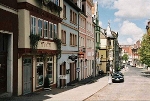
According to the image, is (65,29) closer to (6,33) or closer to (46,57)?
(46,57)

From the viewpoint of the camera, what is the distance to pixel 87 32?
45.1 meters

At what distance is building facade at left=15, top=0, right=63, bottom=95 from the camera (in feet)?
61.9

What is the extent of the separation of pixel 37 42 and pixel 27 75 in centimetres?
251

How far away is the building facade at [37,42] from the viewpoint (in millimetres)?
18859

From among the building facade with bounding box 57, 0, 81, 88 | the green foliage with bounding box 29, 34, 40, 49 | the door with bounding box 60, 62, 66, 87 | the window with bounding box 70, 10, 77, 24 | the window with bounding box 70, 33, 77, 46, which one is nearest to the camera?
the green foliage with bounding box 29, 34, 40, 49

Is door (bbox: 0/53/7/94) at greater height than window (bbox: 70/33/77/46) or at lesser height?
lesser

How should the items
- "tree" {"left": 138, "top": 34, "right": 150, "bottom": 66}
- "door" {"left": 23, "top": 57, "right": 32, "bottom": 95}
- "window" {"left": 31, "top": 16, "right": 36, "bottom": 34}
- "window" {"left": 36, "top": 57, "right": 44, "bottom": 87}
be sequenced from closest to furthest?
"door" {"left": 23, "top": 57, "right": 32, "bottom": 95} < "window" {"left": 31, "top": 16, "right": 36, "bottom": 34} < "window" {"left": 36, "top": 57, "right": 44, "bottom": 87} < "tree" {"left": 138, "top": 34, "right": 150, "bottom": 66}

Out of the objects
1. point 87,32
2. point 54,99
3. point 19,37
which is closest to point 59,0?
point 19,37

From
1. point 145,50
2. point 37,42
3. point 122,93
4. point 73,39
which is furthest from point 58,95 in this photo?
point 145,50

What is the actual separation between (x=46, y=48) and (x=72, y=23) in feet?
37.5

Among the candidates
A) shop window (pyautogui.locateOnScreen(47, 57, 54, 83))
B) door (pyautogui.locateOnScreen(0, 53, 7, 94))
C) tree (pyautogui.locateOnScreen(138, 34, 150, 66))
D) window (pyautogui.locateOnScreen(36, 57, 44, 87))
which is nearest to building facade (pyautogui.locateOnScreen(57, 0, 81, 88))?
shop window (pyautogui.locateOnScreen(47, 57, 54, 83))

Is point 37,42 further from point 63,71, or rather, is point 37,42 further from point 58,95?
point 63,71

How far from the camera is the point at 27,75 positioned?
2030cm

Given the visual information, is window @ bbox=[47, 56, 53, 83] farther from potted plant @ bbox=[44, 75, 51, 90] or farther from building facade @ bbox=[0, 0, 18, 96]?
building facade @ bbox=[0, 0, 18, 96]
